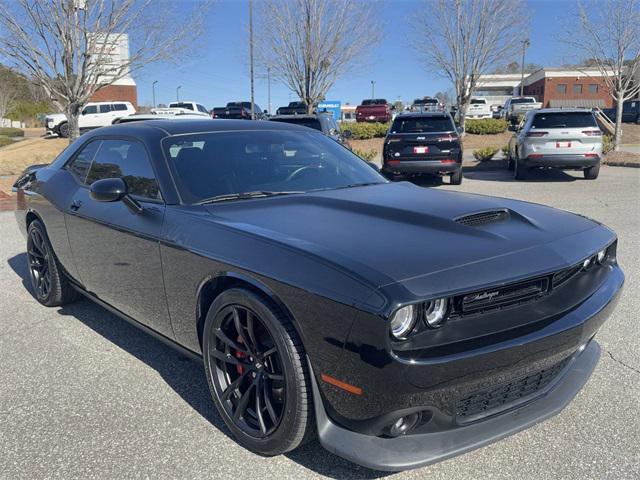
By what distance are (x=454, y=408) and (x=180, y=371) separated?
76.7 inches

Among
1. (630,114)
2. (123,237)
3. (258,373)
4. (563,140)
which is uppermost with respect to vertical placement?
(630,114)

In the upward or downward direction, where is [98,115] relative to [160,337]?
upward

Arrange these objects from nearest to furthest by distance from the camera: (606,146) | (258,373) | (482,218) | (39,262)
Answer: (258,373) < (482,218) < (39,262) < (606,146)

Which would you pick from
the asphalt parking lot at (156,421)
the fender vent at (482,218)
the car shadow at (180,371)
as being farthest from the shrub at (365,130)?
the fender vent at (482,218)

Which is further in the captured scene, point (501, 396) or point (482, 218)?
point (482, 218)

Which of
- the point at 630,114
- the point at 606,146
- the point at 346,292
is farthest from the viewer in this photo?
the point at 630,114

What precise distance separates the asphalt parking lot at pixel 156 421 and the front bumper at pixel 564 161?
8.71 metres

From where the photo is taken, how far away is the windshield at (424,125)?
1266 centimetres

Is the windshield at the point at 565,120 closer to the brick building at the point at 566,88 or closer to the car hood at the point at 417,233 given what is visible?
the car hood at the point at 417,233

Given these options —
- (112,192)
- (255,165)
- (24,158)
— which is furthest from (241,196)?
(24,158)

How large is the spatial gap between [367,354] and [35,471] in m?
1.66

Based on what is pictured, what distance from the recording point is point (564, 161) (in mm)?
12695

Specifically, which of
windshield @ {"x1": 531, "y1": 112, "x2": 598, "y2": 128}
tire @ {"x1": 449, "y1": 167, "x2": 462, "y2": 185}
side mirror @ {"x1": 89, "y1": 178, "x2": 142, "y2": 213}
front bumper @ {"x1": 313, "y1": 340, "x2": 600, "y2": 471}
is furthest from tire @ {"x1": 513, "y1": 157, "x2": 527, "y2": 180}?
front bumper @ {"x1": 313, "y1": 340, "x2": 600, "y2": 471}

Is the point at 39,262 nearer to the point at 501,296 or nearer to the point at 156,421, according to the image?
the point at 156,421
